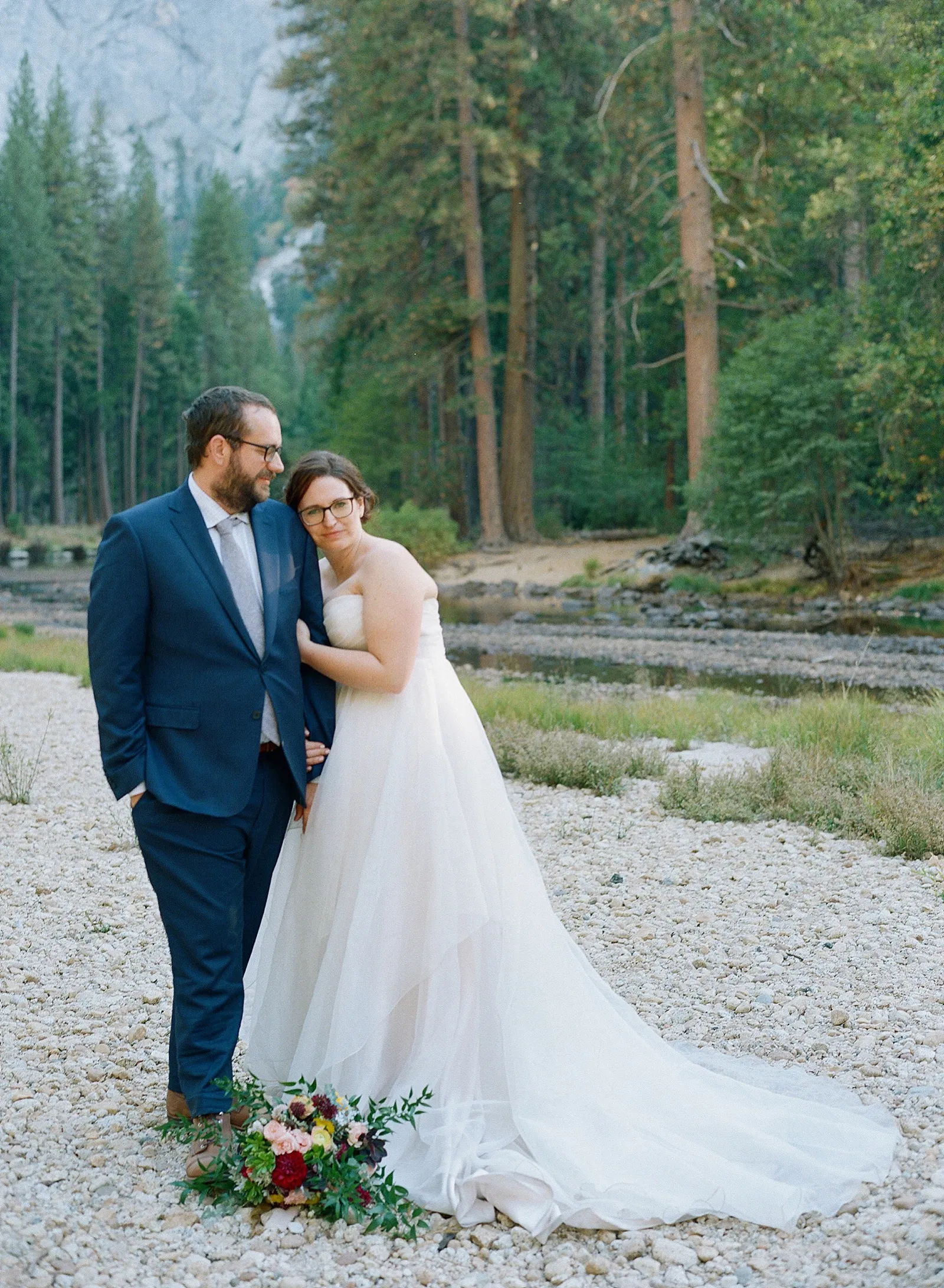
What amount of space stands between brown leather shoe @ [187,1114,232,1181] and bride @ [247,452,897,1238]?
27 cm

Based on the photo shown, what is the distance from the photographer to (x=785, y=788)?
26.3 feet

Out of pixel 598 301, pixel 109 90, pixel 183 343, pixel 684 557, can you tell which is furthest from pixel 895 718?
pixel 109 90

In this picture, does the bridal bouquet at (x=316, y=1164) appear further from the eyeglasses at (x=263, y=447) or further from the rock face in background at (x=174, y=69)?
the rock face in background at (x=174, y=69)

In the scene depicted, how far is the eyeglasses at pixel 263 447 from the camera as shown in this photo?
136 inches

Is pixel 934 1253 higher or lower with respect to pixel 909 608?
lower

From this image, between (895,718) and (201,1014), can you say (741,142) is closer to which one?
(895,718)

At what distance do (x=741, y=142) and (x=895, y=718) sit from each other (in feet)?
65.7

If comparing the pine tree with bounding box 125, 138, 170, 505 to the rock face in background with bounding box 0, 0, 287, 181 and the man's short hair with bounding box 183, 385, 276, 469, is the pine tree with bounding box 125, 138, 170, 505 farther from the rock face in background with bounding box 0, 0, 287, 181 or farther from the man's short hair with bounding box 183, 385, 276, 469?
the rock face in background with bounding box 0, 0, 287, 181

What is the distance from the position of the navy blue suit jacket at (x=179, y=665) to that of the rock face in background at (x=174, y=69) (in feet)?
525

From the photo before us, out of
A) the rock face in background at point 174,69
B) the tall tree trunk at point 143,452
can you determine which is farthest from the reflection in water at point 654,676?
the rock face in background at point 174,69

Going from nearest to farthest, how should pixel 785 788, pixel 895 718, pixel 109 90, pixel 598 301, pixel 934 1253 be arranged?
pixel 934 1253
pixel 785 788
pixel 895 718
pixel 598 301
pixel 109 90

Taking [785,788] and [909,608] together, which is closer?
[785,788]

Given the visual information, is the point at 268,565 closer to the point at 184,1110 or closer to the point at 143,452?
the point at 184,1110

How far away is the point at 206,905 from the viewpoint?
345 cm
